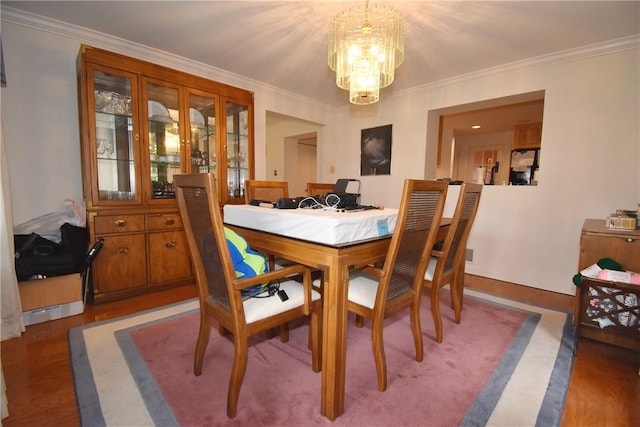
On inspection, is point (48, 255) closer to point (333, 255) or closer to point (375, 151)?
point (333, 255)

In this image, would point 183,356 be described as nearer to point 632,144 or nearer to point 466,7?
point 466,7

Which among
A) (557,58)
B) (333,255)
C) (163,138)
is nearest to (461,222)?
(333,255)

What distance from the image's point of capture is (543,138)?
2.78 metres

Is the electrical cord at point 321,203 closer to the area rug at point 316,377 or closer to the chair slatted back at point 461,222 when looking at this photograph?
the chair slatted back at point 461,222

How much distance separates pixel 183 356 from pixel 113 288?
1.25m

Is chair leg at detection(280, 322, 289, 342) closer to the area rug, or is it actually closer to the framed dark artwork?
the area rug

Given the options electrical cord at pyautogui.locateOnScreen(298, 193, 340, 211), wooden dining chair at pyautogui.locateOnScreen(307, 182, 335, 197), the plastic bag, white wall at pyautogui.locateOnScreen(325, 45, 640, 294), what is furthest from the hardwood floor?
wooden dining chair at pyautogui.locateOnScreen(307, 182, 335, 197)

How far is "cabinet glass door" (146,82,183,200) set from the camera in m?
2.63

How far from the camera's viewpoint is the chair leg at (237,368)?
1150 mm

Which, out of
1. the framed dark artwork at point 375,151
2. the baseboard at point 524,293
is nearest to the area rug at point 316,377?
the baseboard at point 524,293

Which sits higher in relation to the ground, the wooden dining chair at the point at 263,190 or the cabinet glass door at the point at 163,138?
the cabinet glass door at the point at 163,138

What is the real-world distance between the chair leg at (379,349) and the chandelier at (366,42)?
1536 mm

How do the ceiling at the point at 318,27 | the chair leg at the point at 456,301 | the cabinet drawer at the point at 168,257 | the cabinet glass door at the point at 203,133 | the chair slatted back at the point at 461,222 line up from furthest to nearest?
1. the cabinet glass door at the point at 203,133
2. the cabinet drawer at the point at 168,257
3. the chair leg at the point at 456,301
4. the ceiling at the point at 318,27
5. the chair slatted back at the point at 461,222

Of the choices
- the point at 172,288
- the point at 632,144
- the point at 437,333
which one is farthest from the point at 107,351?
the point at 632,144
